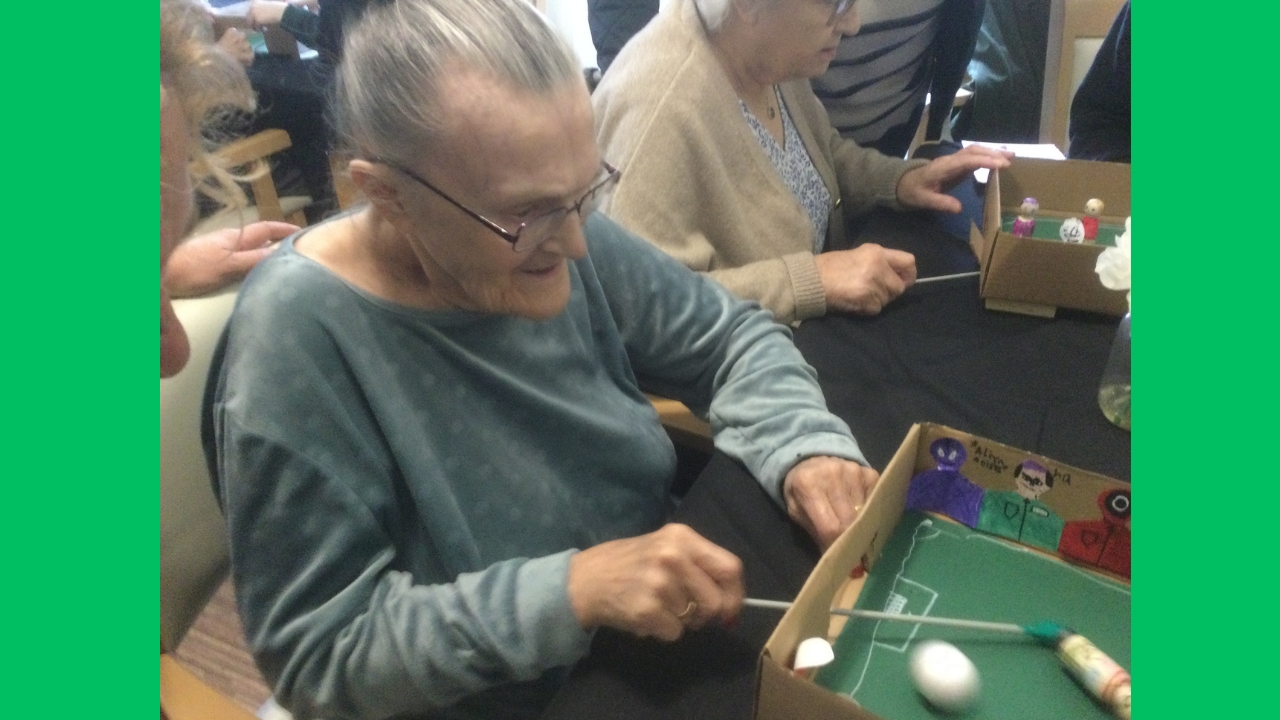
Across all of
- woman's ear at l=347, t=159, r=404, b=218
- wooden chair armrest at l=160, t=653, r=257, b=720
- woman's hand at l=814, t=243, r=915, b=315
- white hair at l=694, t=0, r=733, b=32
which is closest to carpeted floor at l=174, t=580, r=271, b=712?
wooden chair armrest at l=160, t=653, r=257, b=720

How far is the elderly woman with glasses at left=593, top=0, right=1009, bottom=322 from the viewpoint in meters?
1.15

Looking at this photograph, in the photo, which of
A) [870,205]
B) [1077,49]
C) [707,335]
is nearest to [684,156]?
[707,335]

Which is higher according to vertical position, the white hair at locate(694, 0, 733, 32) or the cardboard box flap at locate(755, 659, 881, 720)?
the white hair at locate(694, 0, 733, 32)

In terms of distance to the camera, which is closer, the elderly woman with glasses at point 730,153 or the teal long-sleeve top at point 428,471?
the teal long-sleeve top at point 428,471

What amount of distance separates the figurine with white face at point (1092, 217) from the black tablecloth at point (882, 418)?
0.18m

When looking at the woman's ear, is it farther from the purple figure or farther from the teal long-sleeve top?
the purple figure

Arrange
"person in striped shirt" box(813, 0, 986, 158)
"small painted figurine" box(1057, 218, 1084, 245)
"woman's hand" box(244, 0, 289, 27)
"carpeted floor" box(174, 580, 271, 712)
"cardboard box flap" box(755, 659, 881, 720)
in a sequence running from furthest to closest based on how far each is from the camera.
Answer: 1. "woman's hand" box(244, 0, 289, 27)
2. "person in striped shirt" box(813, 0, 986, 158)
3. "carpeted floor" box(174, 580, 271, 712)
4. "small painted figurine" box(1057, 218, 1084, 245)
5. "cardboard box flap" box(755, 659, 881, 720)

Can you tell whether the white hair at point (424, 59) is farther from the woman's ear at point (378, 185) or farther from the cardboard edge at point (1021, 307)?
the cardboard edge at point (1021, 307)

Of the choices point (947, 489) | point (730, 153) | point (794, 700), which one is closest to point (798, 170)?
point (730, 153)

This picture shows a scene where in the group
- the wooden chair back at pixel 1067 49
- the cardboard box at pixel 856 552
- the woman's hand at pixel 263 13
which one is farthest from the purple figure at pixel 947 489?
the woman's hand at pixel 263 13

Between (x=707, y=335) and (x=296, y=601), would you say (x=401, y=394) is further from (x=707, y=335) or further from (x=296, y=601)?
(x=707, y=335)

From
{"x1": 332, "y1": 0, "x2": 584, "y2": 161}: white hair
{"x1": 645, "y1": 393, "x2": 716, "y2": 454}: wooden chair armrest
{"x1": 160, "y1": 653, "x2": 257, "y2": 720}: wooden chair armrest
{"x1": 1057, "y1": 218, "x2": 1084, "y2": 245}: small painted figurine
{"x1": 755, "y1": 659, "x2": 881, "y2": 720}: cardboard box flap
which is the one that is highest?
{"x1": 332, "y1": 0, "x2": 584, "y2": 161}: white hair

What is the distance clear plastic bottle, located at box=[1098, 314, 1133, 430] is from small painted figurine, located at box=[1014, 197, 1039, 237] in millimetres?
343

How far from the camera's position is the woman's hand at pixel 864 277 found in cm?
117
